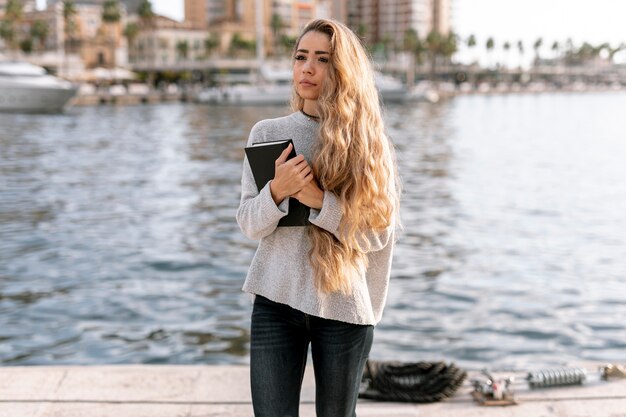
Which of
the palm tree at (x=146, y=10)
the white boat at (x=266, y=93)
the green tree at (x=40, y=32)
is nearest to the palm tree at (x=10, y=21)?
the green tree at (x=40, y=32)

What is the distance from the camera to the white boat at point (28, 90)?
64.8 meters

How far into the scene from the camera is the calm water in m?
9.37

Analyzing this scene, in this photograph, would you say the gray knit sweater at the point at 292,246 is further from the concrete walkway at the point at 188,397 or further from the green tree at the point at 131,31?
the green tree at the point at 131,31

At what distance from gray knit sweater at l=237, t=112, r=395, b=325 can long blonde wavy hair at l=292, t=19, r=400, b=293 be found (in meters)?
0.04

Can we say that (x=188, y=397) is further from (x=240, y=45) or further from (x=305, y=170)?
(x=240, y=45)

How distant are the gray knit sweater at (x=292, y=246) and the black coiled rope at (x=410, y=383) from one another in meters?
1.97

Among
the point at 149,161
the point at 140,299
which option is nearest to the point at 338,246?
the point at 140,299

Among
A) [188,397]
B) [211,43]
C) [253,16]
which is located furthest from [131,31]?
[188,397]

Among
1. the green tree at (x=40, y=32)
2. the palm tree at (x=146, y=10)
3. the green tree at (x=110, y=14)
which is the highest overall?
the palm tree at (x=146, y=10)

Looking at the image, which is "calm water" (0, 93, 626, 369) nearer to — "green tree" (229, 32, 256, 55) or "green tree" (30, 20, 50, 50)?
"green tree" (30, 20, 50, 50)

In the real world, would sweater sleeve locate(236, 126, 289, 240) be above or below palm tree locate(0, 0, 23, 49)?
below

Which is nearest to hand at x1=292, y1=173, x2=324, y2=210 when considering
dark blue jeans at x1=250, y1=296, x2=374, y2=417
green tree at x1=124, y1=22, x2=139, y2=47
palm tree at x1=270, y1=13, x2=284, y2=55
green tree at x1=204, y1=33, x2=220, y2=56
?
dark blue jeans at x1=250, y1=296, x2=374, y2=417

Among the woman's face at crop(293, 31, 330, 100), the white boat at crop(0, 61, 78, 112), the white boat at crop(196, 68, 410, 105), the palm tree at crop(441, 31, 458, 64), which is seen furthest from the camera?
the palm tree at crop(441, 31, 458, 64)

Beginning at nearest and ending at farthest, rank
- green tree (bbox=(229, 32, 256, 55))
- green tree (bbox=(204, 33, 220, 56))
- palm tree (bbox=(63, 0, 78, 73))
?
palm tree (bbox=(63, 0, 78, 73)) < green tree (bbox=(204, 33, 220, 56)) < green tree (bbox=(229, 32, 256, 55))
